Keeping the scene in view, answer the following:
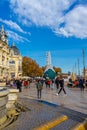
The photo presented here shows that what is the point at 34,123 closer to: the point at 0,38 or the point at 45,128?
the point at 45,128

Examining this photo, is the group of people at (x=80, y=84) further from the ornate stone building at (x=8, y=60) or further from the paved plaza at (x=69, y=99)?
the ornate stone building at (x=8, y=60)

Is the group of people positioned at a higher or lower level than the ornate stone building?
lower

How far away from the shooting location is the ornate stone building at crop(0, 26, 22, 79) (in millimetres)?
104456

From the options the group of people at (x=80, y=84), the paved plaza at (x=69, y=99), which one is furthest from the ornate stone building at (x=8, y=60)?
the paved plaza at (x=69, y=99)

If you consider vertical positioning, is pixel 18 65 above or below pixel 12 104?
above

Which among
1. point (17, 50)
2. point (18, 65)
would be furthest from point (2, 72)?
point (17, 50)

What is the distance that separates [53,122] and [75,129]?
184 centimetres

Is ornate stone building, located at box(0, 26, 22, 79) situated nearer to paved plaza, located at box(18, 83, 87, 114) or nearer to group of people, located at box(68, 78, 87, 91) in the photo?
group of people, located at box(68, 78, 87, 91)

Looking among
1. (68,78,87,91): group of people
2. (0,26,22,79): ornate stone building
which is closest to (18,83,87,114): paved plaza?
(68,78,87,91): group of people

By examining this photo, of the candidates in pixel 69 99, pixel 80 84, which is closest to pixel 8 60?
pixel 80 84

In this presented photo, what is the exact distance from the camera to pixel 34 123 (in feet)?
38.4

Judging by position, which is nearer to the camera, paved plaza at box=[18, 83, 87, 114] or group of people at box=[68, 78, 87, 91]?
paved plaza at box=[18, 83, 87, 114]

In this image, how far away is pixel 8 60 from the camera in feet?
387

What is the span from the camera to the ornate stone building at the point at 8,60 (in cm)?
10446
